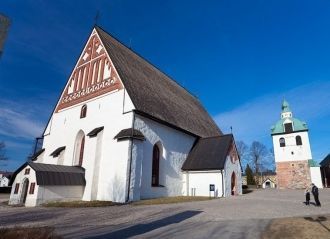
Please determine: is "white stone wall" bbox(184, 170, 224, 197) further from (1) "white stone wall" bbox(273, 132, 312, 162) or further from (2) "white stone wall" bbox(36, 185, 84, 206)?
(1) "white stone wall" bbox(273, 132, 312, 162)

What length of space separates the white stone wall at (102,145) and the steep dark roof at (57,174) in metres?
0.61

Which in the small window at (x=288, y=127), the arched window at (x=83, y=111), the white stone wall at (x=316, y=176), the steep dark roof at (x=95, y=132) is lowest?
the white stone wall at (x=316, y=176)

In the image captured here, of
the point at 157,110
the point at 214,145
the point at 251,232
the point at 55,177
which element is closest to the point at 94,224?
the point at 251,232

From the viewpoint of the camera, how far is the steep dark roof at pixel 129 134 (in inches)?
679

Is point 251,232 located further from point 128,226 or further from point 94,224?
point 94,224

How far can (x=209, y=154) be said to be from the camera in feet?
77.6

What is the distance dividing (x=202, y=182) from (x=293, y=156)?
30544mm

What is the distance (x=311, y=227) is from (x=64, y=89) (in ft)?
78.4

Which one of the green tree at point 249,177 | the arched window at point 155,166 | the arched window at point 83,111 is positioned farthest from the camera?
the green tree at point 249,177

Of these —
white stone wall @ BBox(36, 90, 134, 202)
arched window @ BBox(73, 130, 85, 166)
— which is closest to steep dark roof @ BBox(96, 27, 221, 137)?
white stone wall @ BBox(36, 90, 134, 202)

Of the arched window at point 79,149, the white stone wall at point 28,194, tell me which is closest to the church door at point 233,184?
the arched window at point 79,149

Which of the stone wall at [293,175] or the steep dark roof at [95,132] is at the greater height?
the steep dark roof at [95,132]

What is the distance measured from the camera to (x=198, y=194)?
22375 mm

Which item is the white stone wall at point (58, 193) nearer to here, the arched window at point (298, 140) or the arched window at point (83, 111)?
the arched window at point (83, 111)
